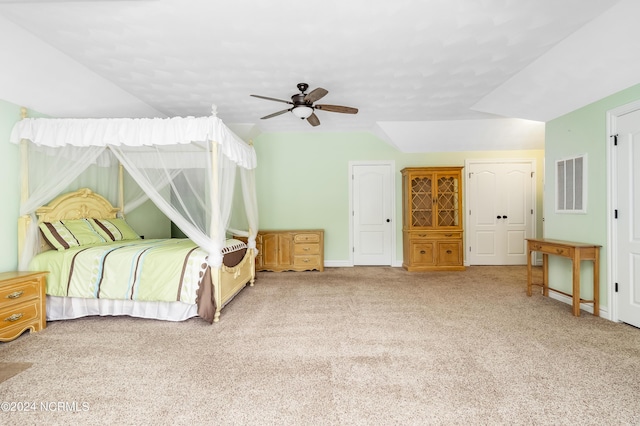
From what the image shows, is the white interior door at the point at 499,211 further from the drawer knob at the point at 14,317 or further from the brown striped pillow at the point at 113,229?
the drawer knob at the point at 14,317

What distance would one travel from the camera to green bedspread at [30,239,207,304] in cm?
292

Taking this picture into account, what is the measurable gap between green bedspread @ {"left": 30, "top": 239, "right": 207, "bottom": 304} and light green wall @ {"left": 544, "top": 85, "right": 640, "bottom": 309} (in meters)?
4.33

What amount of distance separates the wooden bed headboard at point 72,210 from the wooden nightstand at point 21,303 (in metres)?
0.50

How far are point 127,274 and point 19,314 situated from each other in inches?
33.9

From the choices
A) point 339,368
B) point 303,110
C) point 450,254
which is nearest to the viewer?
point 339,368

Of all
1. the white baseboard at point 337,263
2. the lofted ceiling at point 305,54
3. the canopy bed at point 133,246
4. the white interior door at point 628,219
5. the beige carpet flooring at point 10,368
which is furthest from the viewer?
the white baseboard at point 337,263

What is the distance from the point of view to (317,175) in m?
5.79

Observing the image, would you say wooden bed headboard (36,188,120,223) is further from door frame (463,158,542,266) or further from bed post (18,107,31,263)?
door frame (463,158,542,266)

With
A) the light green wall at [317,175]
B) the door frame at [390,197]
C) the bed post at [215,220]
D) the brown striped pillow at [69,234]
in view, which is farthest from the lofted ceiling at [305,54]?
the door frame at [390,197]

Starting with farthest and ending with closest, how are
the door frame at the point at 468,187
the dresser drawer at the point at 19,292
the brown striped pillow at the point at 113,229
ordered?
the door frame at the point at 468,187, the brown striped pillow at the point at 113,229, the dresser drawer at the point at 19,292

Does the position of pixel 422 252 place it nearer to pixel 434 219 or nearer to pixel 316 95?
pixel 434 219

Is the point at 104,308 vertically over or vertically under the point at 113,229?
under

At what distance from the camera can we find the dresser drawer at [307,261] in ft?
17.3

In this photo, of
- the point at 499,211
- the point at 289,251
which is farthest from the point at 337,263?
the point at 499,211
